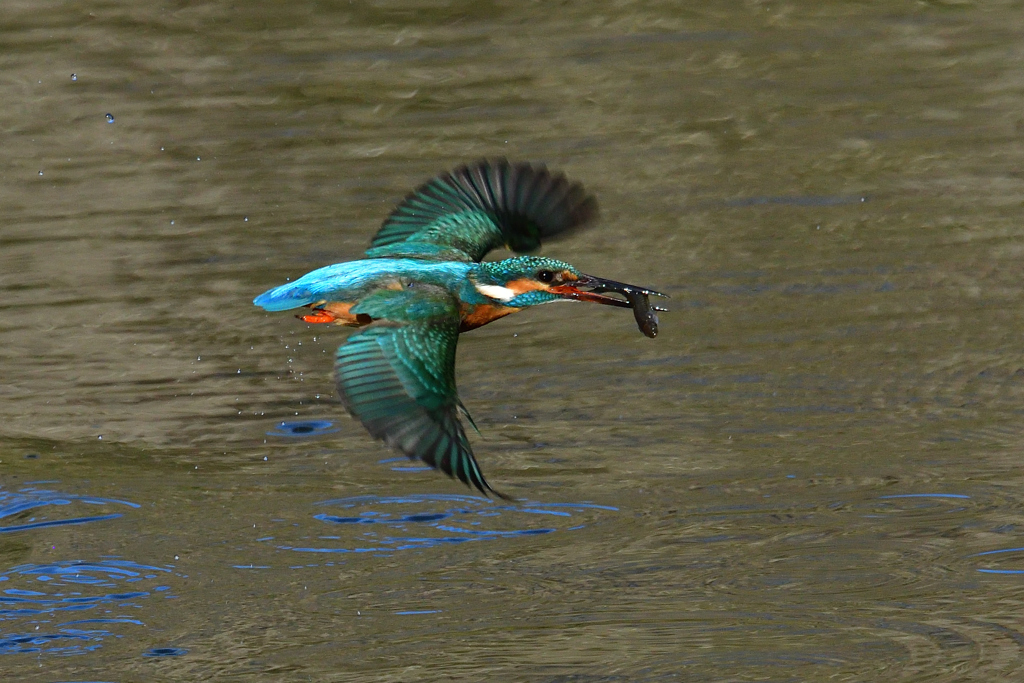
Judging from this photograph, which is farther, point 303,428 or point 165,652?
point 303,428

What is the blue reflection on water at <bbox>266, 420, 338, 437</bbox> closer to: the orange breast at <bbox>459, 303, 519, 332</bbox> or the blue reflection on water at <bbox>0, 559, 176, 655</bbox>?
the blue reflection on water at <bbox>0, 559, 176, 655</bbox>

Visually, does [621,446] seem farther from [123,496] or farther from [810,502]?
[123,496]

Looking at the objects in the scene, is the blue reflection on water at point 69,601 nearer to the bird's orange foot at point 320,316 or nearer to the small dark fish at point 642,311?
the bird's orange foot at point 320,316

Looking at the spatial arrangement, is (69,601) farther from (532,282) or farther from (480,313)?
(532,282)

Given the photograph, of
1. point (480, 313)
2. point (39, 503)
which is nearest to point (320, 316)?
point (480, 313)

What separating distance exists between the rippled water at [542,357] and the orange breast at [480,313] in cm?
76

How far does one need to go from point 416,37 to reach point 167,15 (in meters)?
1.60

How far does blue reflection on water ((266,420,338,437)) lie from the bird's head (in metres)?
1.47

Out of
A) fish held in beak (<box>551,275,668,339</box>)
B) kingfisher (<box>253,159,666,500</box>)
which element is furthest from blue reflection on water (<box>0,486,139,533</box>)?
Result: fish held in beak (<box>551,275,668,339</box>)

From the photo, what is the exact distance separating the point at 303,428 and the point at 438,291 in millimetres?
1544

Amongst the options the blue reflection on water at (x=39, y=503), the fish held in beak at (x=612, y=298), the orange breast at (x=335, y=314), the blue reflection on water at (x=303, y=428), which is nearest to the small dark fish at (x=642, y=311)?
the fish held in beak at (x=612, y=298)

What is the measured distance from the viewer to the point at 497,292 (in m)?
4.42

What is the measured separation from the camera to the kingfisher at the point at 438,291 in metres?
4.02

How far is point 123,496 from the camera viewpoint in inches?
210
